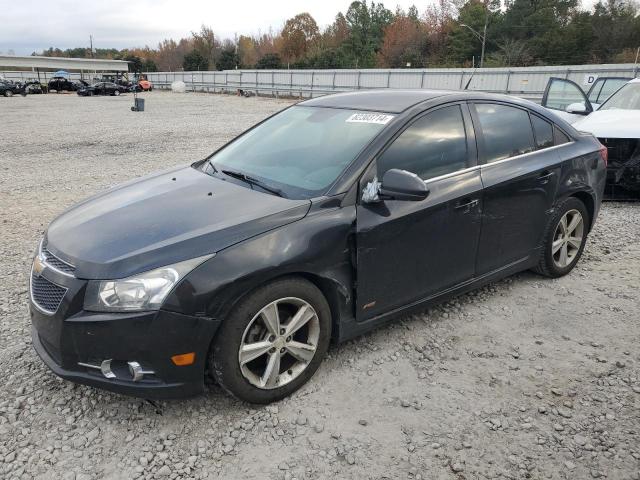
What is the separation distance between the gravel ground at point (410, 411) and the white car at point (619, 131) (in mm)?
3089

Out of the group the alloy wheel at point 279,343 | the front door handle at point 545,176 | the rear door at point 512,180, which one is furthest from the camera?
the front door handle at point 545,176

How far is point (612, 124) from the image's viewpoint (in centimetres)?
716

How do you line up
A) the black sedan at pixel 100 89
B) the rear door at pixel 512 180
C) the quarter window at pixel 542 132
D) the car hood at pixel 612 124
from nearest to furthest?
the rear door at pixel 512 180, the quarter window at pixel 542 132, the car hood at pixel 612 124, the black sedan at pixel 100 89

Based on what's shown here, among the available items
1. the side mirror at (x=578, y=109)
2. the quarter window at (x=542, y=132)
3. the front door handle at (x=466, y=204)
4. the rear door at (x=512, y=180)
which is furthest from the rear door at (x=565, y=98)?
the front door handle at (x=466, y=204)

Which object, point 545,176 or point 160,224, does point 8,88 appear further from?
point 545,176

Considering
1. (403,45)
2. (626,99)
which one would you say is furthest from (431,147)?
(403,45)

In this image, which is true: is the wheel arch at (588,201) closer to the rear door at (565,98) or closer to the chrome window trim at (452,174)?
the chrome window trim at (452,174)

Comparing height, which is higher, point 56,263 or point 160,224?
point 160,224

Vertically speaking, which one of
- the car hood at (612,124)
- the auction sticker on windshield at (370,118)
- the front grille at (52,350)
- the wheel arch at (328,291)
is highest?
the auction sticker on windshield at (370,118)

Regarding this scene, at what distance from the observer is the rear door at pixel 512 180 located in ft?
12.3

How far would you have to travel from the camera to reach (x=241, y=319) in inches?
103

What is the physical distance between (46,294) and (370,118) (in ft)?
7.33

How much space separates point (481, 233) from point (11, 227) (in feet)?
18.2

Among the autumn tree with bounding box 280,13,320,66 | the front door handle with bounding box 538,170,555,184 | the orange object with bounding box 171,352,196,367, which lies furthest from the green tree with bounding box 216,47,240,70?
the orange object with bounding box 171,352,196,367
